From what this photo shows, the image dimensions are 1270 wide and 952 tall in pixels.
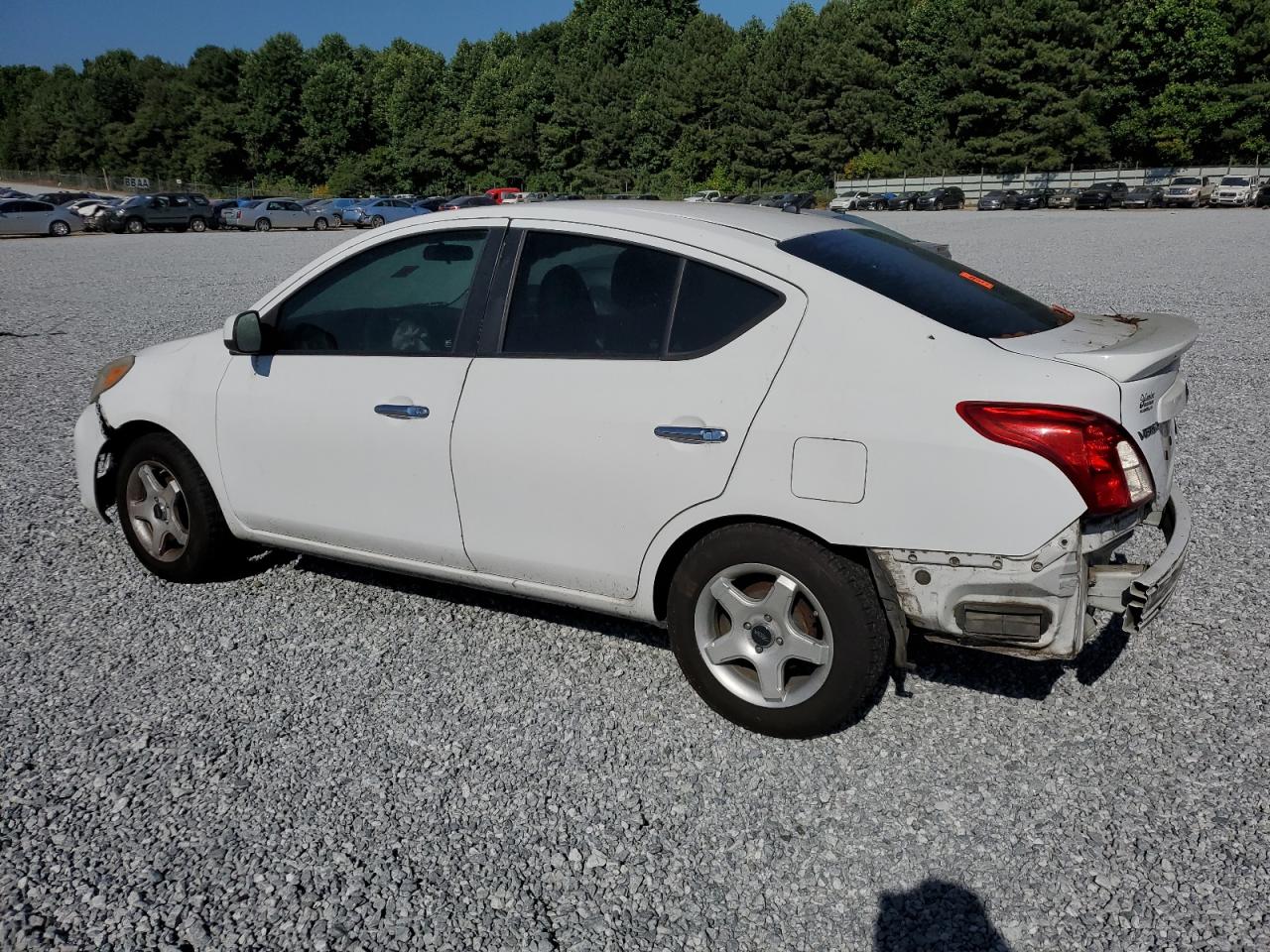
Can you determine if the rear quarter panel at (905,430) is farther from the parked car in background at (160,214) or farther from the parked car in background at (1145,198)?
the parked car in background at (1145,198)

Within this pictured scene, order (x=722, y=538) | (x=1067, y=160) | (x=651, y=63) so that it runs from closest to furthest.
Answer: (x=722, y=538) → (x=1067, y=160) → (x=651, y=63)

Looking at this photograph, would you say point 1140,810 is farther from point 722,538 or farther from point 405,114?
point 405,114

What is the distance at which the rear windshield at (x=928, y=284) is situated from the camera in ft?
11.1

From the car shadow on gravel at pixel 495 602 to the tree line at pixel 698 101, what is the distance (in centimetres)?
7152

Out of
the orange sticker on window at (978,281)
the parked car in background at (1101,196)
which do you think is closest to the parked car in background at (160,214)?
the parked car in background at (1101,196)

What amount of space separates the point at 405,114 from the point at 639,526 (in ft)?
317

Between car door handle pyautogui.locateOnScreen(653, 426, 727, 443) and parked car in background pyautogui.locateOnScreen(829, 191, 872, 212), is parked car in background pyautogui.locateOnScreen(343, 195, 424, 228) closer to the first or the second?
parked car in background pyautogui.locateOnScreen(829, 191, 872, 212)

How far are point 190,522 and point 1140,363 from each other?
3.89 m

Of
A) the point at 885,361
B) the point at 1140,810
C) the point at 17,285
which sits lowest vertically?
the point at 17,285

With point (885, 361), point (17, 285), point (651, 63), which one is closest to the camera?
point (885, 361)

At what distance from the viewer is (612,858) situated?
2.98 metres

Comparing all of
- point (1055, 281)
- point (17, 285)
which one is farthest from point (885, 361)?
point (17, 285)

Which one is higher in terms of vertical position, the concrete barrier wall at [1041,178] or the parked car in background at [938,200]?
the concrete barrier wall at [1041,178]

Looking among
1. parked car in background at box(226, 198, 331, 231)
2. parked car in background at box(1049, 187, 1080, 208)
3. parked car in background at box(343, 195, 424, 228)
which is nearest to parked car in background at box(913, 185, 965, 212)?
parked car in background at box(1049, 187, 1080, 208)
